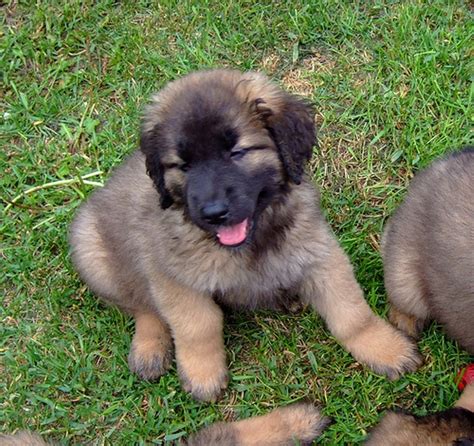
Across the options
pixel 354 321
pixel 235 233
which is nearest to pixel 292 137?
pixel 235 233

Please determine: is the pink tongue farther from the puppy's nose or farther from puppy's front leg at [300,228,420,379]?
puppy's front leg at [300,228,420,379]

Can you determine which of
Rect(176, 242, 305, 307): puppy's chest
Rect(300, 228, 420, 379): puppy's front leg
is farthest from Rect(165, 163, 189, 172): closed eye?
Rect(300, 228, 420, 379): puppy's front leg

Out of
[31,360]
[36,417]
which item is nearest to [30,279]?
[31,360]

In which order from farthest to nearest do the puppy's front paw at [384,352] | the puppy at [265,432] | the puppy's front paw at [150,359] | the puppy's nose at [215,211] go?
1. the puppy's front paw at [150,359]
2. the puppy's front paw at [384,352]
3. the puppy at [265,432]
4. the puppy's nose at [215,211]

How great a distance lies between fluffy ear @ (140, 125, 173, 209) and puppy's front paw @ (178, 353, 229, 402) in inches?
38.2

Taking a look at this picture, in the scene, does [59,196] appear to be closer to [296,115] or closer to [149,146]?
[149,146]

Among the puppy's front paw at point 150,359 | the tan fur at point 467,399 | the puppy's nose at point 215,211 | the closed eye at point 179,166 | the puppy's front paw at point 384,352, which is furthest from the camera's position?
the puppy's front paw at point 150,359

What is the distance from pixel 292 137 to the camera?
10.8 ft

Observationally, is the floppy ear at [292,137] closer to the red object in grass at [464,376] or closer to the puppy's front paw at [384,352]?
the puppy's front paw at [384,352]

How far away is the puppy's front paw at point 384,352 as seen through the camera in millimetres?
3975

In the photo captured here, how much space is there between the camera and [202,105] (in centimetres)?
316

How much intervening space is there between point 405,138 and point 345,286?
121cm

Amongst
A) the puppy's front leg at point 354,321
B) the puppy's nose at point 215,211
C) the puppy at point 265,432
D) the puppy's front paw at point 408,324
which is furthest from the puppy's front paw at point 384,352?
the puppy's nose at point 215,211

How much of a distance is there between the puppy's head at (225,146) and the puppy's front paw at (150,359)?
101 cm
